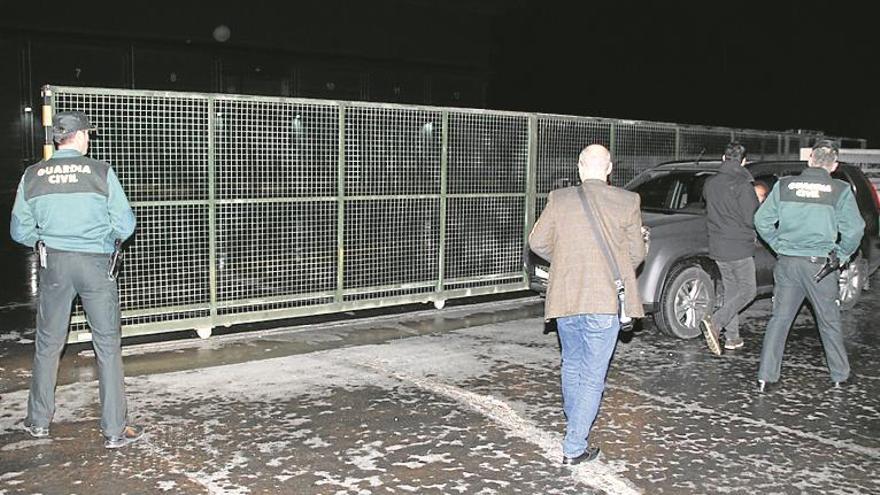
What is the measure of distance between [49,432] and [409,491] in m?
2.65

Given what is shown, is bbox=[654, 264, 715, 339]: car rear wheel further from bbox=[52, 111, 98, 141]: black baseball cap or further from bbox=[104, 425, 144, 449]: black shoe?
bbox=[52, 111, 98, 141]: black baseball cap

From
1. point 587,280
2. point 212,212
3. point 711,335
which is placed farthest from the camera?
point 212,212

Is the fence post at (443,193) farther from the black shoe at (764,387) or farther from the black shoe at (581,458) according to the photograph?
the black shoe at (581,458)

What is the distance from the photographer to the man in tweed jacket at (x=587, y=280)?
4820 mm

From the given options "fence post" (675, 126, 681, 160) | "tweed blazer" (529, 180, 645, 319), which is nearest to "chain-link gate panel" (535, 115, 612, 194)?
"fence post" (675, 126, 681, 160)

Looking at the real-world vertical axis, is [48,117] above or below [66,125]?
above

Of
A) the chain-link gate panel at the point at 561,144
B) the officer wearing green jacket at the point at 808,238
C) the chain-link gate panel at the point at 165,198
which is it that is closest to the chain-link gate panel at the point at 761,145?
the chain-link gate panel at the point at 561,144

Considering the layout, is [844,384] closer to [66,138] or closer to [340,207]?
[340,207]

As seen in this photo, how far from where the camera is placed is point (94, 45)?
2528 cm

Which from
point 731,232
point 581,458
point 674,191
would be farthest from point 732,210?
point 581,458

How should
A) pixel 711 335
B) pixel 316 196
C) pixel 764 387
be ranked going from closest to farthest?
pixel 764 387, pixel 711 335, pixel 316 196

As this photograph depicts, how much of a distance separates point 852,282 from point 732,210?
360cm

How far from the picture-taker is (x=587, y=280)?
4.81m

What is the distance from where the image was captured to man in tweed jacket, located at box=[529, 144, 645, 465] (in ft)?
15.8
